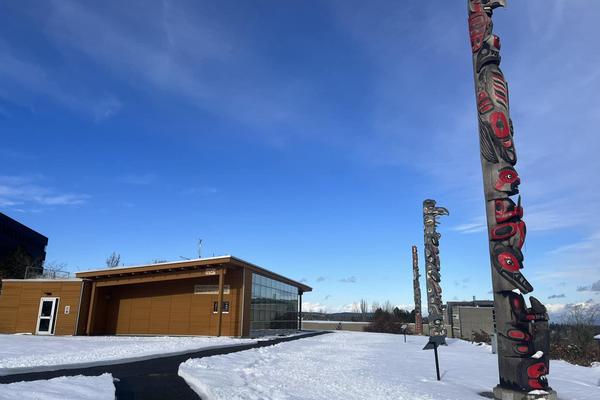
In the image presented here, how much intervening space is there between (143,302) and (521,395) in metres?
26.2

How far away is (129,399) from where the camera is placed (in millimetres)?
8102

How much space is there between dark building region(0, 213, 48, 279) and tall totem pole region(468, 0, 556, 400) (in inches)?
1569

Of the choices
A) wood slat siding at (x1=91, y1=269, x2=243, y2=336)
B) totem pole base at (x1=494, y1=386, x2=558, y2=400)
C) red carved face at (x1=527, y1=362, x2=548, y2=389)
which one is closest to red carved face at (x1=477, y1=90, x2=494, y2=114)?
red carved face at (x1=527, y1=362, x2=548, y2=389)

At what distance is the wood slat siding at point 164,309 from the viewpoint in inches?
1083

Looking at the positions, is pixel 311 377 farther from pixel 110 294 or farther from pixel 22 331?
pixel 22 331

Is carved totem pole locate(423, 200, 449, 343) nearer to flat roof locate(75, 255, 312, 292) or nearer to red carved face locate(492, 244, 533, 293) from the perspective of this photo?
flat roof locate(75, 255, 312, 292)

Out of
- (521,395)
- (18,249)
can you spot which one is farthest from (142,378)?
(18,249)

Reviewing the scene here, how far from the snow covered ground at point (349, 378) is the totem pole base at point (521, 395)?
46cm

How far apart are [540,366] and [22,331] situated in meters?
31.0

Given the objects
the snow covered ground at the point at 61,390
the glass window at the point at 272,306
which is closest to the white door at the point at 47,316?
the glass window at the point at 272,306

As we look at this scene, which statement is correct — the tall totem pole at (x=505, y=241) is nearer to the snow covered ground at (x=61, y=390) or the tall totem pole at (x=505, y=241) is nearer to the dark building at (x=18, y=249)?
the snow covered ground at (x=61, y=390)

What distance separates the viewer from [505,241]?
967 cm

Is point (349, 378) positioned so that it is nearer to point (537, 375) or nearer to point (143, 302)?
point (537, 375)

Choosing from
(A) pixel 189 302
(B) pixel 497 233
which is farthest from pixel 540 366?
(A) pixel 189 302
